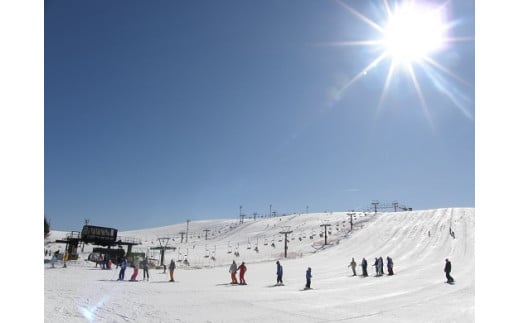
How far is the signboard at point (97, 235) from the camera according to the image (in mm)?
37094

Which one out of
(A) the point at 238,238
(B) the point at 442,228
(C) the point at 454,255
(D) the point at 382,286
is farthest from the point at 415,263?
(A) the point at 238,238

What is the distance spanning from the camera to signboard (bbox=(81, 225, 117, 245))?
37.1 meters

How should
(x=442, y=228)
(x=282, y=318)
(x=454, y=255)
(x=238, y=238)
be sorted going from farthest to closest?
(x=238, y=238), (x=442, y=228), (x=454, y=255), (x=282, y=318)

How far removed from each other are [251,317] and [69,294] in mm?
7483

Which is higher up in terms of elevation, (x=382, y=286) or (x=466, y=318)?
(x=466, y=318)

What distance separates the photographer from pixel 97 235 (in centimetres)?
3794

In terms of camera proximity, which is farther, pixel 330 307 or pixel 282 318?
pixel 330 307

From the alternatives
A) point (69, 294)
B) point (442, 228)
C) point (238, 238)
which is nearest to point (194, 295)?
point (69, 294)
